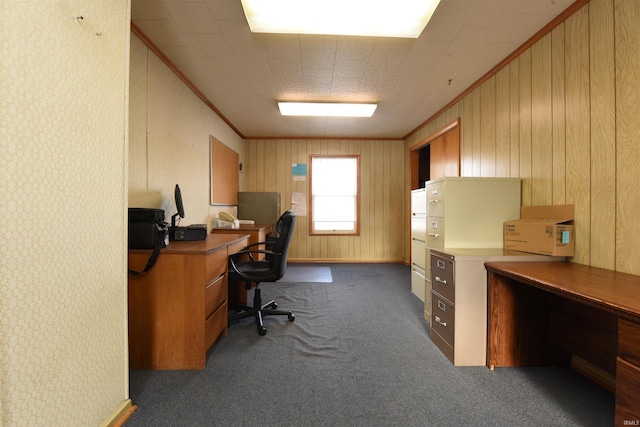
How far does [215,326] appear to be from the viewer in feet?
6.32

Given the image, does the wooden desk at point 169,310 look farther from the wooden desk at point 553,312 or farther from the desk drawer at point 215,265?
the wooden desk at point 553,312

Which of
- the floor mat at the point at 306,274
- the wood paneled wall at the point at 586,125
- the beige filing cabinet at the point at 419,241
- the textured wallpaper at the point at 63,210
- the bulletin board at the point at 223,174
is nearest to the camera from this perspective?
the textured wallpaper at the point at 63,210

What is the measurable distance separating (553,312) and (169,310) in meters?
2.60

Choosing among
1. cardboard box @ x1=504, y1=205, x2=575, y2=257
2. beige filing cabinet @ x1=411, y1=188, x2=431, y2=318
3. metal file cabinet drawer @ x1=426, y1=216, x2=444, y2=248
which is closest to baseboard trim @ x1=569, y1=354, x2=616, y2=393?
cardboard box @ x1=504, y1=205, x2=575, y2=257

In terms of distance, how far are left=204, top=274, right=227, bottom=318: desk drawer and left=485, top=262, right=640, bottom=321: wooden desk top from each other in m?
1.90

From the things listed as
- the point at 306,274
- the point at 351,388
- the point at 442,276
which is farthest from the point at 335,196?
the point at 351,388

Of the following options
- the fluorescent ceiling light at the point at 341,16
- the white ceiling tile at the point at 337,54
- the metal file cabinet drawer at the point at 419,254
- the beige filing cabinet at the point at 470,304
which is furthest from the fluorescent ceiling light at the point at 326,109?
the beige filing cabinet at the point at 470,304

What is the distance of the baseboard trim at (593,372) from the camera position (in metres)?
1.57

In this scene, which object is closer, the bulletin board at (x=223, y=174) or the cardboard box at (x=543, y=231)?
the cardboard box at (x=543, y=231)

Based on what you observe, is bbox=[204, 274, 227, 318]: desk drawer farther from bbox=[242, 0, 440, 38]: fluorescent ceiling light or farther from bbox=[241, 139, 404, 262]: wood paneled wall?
bbox=[241, 139, 404, 262]: wood paneled wall

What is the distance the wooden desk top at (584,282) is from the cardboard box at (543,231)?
0.39 feet

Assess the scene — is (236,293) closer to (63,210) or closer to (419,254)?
(63,210)

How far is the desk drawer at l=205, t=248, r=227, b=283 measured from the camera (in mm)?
1763

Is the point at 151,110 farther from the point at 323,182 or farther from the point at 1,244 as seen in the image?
the point at 323,182
